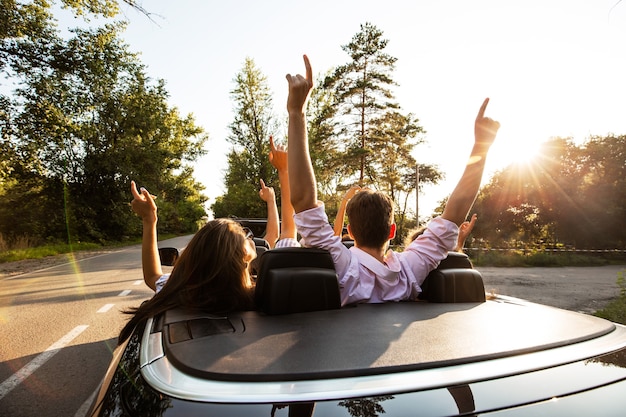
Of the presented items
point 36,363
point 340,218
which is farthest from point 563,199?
point 36,363

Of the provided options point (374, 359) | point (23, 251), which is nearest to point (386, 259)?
point (374, 359)

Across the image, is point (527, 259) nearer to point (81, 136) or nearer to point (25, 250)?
point (25, 250)

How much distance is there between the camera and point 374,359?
4.07 ft

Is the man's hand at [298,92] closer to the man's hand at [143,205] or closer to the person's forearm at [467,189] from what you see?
the person's forearm at [467,189]

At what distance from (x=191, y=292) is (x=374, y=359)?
119 cm

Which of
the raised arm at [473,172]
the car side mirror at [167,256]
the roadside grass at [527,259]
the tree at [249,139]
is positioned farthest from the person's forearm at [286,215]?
the tree at [249,139]

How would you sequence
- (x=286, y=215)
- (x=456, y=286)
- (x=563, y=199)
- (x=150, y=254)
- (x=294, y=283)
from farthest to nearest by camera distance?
1. (x=563, y=199)
2. (x=286, y=215)
3. (x=150, y=254)
4. (x=456, y=286)
5. (x=294, y=283)

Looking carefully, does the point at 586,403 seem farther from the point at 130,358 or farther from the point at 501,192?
the point at 501,192

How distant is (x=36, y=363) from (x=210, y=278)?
3.50 meters

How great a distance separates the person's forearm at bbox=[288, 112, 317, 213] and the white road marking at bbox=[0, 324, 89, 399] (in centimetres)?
328

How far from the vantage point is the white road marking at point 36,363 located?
12.5 feet

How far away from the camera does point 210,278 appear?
216cm

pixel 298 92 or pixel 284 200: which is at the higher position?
pixel 298 92

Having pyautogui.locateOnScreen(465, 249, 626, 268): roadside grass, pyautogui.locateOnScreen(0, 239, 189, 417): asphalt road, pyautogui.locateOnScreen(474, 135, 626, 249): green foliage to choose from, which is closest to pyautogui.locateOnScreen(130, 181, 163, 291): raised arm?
pyautogui.locateOnScreen(0, 239, 189, 417): asphalt road
